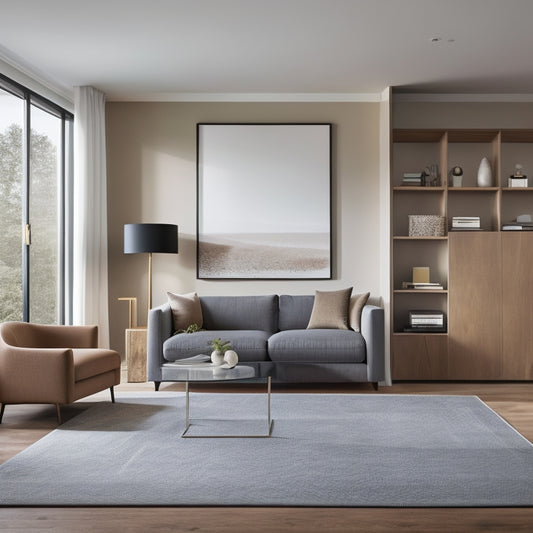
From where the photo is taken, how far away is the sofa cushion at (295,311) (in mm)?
6207

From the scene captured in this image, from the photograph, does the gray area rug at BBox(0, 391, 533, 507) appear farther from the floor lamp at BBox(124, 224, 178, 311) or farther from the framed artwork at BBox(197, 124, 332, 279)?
the framed artwork at BBox(197, 124, 332, 279)

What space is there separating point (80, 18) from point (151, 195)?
90.5 inches

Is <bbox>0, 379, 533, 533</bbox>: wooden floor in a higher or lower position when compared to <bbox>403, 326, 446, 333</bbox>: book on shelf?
lower

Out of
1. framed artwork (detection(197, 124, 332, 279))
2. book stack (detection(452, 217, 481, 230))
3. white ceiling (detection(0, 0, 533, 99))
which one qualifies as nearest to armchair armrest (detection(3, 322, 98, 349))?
framed artwork (detection(197, 124, 332, 279))

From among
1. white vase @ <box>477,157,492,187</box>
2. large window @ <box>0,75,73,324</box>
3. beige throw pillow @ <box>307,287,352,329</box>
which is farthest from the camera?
white vase @ <box>477,157,492,187</box>

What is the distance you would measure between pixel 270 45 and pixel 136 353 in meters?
2.92

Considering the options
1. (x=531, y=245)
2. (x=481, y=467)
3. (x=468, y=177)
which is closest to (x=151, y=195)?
(x=468, y=177)

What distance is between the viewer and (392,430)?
4176mm

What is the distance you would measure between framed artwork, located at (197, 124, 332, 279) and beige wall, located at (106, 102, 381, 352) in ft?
0.32

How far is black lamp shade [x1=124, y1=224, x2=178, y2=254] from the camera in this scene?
19.4 ft

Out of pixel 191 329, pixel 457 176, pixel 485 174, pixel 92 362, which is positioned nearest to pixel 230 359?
pixel 92 362

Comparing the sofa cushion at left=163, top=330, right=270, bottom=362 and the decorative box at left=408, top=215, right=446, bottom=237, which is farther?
the decorative box at left=408, top=215, right=446, bottom=237

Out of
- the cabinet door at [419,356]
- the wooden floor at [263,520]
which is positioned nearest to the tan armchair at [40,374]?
the wooden floor at [263,520]

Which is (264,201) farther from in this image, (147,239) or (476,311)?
(476,311)
